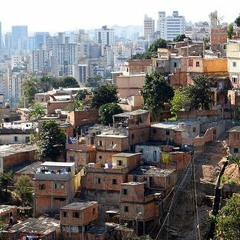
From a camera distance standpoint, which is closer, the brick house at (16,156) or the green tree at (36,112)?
the brick house at (16,156)

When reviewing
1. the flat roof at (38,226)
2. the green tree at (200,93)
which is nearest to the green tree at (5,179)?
the flat roof at (38,226)

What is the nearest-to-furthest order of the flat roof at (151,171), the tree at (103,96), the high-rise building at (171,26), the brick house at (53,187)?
the flat roof at (151,171)
the brick house at (53,187)
the tree at (103,96)
the high-rise building at (171,26)

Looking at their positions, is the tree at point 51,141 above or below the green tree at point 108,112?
below

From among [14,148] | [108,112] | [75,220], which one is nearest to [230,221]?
[75,220]

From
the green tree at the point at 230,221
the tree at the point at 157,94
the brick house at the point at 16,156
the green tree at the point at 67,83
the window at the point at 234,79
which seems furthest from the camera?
the green tree at the point at 67,83

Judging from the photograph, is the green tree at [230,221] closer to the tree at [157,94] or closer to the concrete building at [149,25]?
the tree at [157,94]

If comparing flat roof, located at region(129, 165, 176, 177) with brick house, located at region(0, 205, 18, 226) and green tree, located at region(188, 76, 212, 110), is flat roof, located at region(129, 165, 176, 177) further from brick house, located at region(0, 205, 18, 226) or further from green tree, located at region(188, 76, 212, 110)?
green tree, located at region(188, 76, 212, 110)

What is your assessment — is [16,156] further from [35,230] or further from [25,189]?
[35,230]

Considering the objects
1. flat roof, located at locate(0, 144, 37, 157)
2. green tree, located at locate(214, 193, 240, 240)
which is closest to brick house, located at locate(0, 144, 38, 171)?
flat roof, located at locate(0, 144, 37, 157)

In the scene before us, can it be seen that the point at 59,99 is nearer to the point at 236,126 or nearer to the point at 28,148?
the point at 28,148
